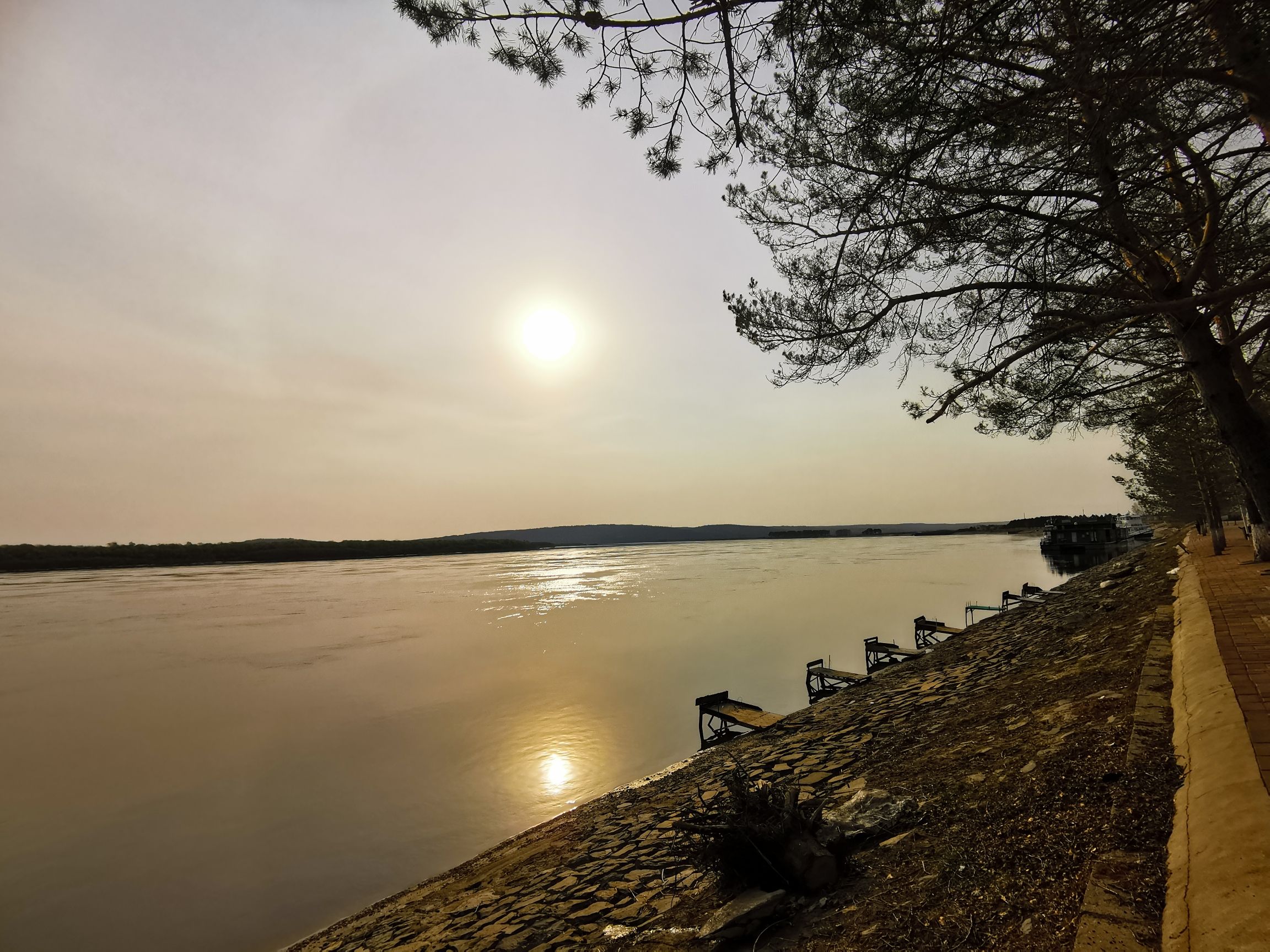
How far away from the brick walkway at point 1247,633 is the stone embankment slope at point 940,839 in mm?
437

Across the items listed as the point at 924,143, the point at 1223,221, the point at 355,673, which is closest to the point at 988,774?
the point at 924,143

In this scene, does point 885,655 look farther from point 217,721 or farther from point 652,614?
point 217,721

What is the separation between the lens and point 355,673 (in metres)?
19.3

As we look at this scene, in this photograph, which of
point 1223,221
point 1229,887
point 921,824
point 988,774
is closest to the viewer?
point 1229,887

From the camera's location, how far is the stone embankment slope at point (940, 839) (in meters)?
2.66

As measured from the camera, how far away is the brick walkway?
3.36 metres

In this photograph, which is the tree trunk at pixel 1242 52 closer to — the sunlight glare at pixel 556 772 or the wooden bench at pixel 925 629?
the sunlight glare at pixel 556 772

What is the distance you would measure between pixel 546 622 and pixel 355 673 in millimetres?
10942

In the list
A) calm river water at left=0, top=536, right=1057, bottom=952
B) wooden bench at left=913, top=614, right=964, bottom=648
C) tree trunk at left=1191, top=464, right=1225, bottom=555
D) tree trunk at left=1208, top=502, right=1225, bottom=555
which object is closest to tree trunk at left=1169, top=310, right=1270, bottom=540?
calm river water at left=0, top=536, right=1057, bottom=952

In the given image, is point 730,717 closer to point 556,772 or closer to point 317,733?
point 556,772

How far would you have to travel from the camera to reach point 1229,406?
5594 mm

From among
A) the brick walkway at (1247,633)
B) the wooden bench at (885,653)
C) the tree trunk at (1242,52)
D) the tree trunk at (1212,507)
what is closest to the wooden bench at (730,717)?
the wooden bench at (885,653)

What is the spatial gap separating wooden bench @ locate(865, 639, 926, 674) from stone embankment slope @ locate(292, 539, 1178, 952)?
6.14 meters

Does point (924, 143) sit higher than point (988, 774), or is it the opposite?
point (924, 143)
